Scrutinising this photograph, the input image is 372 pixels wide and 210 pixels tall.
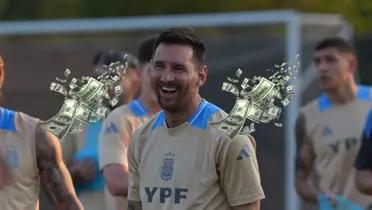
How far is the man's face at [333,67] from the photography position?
31.7 feet

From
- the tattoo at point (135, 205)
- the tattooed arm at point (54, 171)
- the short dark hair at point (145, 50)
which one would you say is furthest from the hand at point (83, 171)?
the tattoo at point (135, 205)

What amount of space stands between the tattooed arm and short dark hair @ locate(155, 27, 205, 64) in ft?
3.30

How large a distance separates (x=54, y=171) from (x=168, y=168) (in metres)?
1.10

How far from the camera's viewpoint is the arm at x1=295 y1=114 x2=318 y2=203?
31.7 feet

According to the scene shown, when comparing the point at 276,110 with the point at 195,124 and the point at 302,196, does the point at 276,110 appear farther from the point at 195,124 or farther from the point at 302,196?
the point at 302,196

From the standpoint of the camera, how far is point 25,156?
23.1ft

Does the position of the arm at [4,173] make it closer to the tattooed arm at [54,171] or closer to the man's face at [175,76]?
the tattooed arm at [54,171]

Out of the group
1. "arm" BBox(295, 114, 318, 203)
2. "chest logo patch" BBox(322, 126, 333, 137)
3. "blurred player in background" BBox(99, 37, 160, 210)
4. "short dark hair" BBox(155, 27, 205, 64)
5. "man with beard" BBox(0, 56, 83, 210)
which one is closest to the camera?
"short dark hair" BBox(155, 27, 205, 64)

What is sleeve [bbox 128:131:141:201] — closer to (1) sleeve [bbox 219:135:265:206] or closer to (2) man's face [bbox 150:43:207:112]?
(2) man's face [bbox 150:43:207:112]

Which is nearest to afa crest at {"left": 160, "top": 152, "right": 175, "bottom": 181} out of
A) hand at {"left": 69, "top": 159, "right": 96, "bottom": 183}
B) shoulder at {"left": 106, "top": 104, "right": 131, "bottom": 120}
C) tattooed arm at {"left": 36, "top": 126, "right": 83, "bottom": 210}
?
tattooed arm at {"left": 36, "top": 126, "right": 83, "bottom": 210}

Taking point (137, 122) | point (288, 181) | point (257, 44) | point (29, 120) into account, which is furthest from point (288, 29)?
point (29, 120)

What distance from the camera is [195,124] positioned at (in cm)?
627

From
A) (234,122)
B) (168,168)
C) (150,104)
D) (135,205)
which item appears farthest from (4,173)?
(150,104)

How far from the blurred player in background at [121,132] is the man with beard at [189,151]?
74.5 inches
